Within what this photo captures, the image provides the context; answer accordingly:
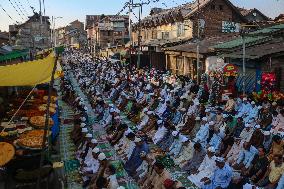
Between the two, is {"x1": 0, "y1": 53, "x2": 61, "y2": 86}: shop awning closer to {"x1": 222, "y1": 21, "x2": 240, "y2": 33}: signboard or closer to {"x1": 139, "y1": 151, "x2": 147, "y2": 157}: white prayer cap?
{"x1": 139, "y1": 151, "x2": 147, "y2": 157}: white prayer cap

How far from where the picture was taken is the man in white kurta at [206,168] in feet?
32.1

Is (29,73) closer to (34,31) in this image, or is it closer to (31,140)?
(31,140)

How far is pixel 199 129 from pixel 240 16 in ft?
89.7

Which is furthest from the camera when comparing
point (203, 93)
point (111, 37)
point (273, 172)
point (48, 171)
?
point (111, 37)

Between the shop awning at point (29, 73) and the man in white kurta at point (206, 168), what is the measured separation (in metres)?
4.56

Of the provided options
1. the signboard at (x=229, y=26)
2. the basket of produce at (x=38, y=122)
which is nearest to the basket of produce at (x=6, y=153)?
the basket of produce at (x=38, y=122)

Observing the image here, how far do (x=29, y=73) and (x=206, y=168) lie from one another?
5227 millimetres

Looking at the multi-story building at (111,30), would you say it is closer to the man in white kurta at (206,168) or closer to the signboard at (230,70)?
the signboard at (230,70)

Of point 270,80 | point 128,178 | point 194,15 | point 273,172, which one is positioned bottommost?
point 128,178

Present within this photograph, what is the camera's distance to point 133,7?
37938mm

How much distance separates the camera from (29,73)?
9367mm

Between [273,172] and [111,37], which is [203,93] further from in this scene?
[111,37]

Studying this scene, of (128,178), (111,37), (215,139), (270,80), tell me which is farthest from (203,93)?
(111,37)

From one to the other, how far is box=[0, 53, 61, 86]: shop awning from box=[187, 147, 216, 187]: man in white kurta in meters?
4.56
